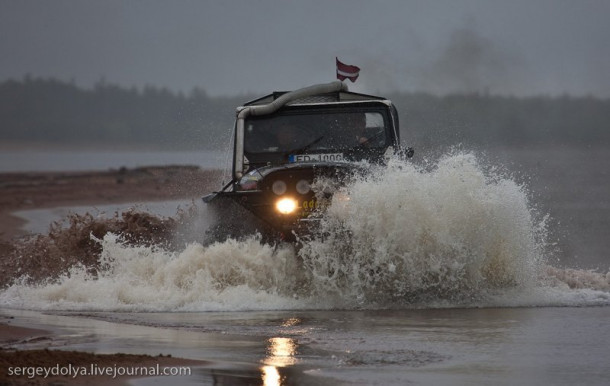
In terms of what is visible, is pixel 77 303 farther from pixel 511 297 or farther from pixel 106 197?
pixel 106 197

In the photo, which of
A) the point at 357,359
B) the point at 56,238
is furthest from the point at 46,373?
the point at 56,238

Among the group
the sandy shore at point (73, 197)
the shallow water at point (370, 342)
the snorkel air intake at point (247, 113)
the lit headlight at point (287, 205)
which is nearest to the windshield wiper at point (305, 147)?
the snorkel air intake at point (247, 113)

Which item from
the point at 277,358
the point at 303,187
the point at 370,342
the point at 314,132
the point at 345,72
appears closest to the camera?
the point at 277,358

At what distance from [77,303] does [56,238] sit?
4097mm

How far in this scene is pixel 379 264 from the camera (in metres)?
12.1

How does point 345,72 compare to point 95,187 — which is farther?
point 95,187

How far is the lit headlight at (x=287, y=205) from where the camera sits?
12.4 m

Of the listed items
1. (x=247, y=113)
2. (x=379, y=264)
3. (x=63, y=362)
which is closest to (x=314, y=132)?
(x=247, y=113)

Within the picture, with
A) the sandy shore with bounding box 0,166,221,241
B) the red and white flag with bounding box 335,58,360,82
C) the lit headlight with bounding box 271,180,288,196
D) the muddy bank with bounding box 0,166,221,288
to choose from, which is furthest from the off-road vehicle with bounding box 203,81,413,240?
the sandy shore with bounding box 0,166,221,241

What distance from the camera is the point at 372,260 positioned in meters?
12.2

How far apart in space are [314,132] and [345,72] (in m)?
2.38

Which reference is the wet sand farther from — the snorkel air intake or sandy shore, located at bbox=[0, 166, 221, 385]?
the snorkel air intake

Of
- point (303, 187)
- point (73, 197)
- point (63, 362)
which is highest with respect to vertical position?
point (73, 197)

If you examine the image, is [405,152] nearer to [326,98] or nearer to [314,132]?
[314,132]
